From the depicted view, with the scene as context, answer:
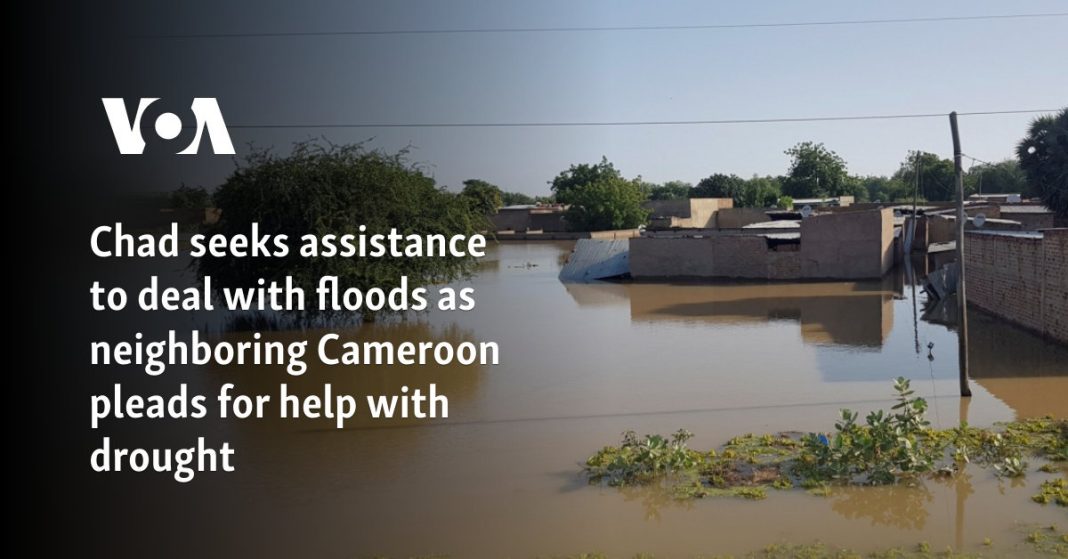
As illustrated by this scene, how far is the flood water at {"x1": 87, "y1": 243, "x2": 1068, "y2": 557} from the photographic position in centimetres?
712

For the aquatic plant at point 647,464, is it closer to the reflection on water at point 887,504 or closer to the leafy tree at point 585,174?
the reflection on water at point 887,504

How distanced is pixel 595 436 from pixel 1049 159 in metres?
21.2

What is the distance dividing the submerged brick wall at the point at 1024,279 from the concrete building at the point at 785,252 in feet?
18.2

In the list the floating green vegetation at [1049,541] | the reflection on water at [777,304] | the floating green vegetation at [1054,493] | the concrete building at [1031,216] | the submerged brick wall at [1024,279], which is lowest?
the floating green vegetation at [1049,541]

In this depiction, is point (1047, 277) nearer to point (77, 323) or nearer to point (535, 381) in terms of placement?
point (535, 381)

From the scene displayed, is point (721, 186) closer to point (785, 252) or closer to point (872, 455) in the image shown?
point (785, 252)

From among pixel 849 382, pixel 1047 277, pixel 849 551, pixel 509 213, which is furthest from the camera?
pixel 509 213

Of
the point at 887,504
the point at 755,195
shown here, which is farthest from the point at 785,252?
the point at 755,195

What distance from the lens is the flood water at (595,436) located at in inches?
280

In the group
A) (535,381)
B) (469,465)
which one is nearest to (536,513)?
(469,465)

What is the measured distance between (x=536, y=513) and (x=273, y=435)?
3.99 metres

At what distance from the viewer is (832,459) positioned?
817 cm

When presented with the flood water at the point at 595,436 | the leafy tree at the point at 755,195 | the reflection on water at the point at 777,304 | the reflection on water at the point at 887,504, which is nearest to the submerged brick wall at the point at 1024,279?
the flood water at the point at 595,436

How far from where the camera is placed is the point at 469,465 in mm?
9109
